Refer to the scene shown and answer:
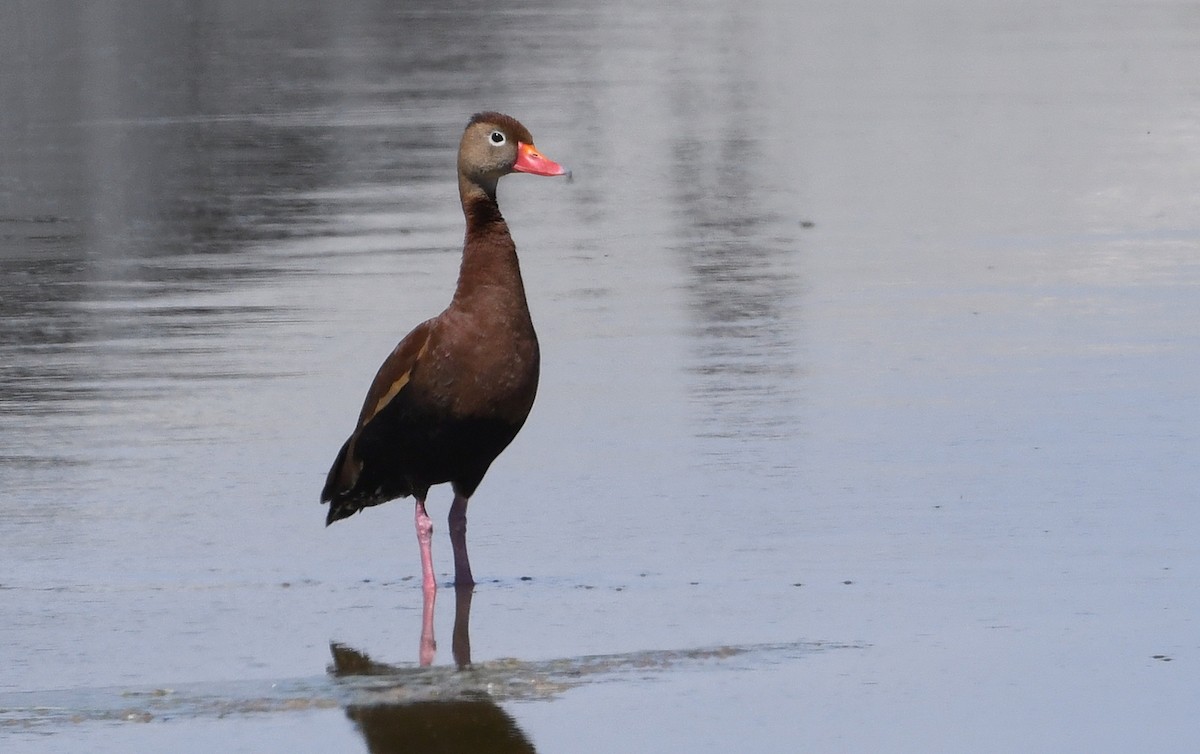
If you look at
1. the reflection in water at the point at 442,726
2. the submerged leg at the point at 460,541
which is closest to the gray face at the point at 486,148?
the submerged leg at the point at 460,541

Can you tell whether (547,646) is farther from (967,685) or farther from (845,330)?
(845,330)

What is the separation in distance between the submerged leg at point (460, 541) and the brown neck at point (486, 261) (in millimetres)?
637

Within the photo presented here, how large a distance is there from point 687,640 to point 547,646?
1.24 feet

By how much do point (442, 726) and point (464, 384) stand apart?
60.7 inches

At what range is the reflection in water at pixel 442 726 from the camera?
523cm

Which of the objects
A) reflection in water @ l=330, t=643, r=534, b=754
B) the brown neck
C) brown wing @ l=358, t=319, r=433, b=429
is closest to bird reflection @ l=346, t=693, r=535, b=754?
reflection in water @ l=330, t=643, r=534, b=754

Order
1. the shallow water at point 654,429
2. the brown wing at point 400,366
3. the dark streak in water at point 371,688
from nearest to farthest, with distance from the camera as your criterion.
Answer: the dark streak in water at point 371,688 < the shallow water at point 654,429 < the brown wing at point 400,366

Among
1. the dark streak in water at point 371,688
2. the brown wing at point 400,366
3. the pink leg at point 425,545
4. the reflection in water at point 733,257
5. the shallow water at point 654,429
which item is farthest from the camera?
the reflection in water at point 733,257

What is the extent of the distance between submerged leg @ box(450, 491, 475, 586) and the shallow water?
0.08 meters

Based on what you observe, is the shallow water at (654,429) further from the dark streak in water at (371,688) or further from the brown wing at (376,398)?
the brown wing at (376,398)

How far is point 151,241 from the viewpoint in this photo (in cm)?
1366

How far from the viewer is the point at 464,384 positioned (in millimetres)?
6703

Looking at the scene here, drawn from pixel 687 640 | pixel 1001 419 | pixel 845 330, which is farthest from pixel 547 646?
pixel 845 330

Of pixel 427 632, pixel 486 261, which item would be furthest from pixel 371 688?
pixel 486 261
